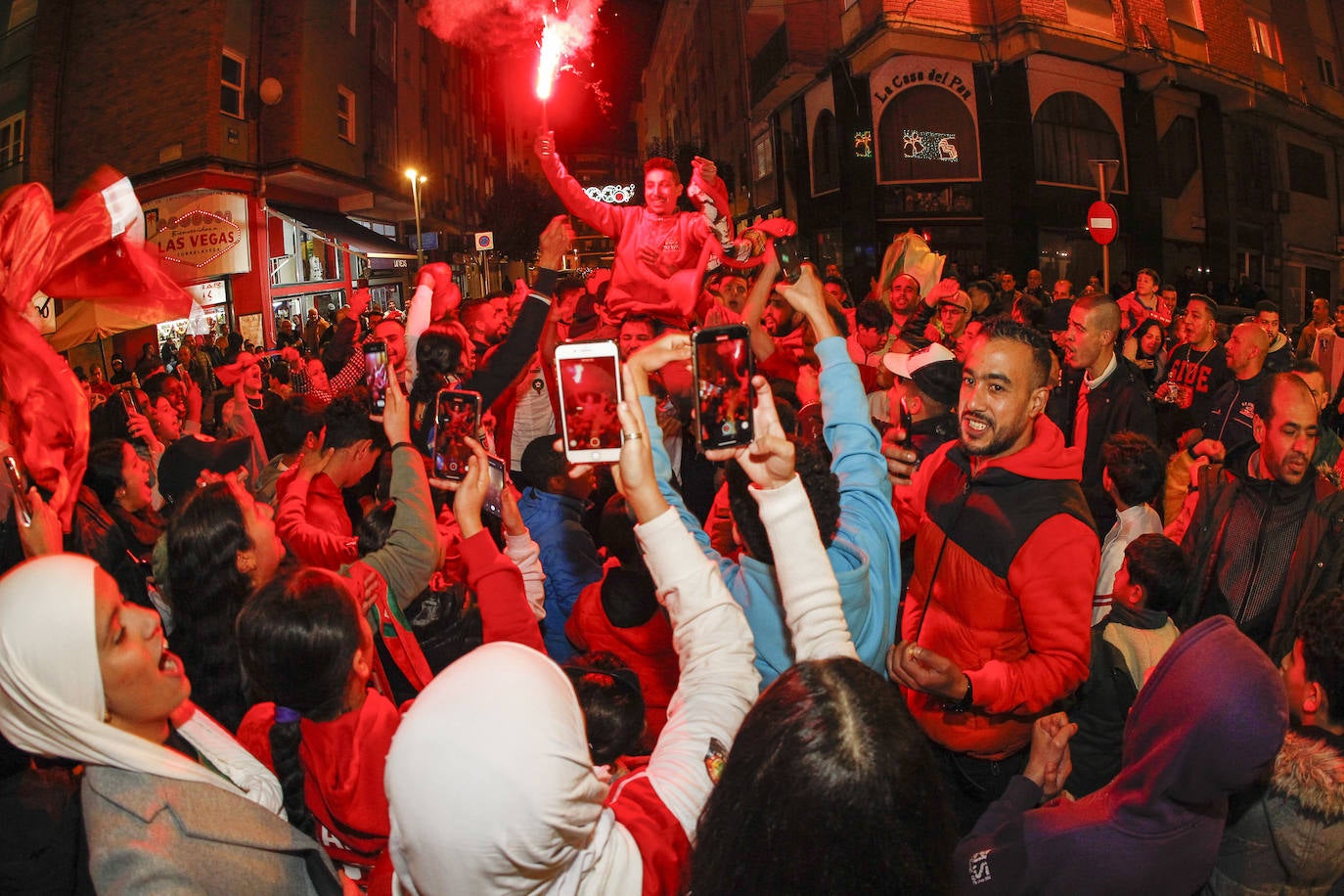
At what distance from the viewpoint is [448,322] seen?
568 cm

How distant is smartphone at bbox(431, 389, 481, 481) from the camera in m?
3.11

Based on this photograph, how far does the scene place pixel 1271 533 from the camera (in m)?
3.86

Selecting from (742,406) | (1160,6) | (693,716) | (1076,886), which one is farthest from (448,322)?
(1160,6)

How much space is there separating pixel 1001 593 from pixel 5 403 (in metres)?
3.68

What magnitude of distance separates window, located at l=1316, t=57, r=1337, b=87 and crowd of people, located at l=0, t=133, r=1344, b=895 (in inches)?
1332

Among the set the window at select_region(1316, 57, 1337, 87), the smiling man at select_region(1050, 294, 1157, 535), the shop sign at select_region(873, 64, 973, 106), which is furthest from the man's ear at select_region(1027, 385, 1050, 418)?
the window at select_region(1316, 57, 1337, 87)

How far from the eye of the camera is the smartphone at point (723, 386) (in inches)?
84.6

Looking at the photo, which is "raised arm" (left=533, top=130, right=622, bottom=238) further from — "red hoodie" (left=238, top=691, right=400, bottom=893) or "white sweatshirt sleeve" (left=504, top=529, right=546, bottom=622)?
"red hoodie" (left=238, top=691, right=400, bottom=893)

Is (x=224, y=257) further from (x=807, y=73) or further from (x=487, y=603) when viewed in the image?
(x=487, y=603)

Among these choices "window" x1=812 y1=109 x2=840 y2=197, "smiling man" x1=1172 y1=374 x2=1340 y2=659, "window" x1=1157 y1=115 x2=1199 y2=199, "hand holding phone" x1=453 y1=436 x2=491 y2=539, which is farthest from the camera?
"window" x1=1157 y1=115 x2=1199 y2=199

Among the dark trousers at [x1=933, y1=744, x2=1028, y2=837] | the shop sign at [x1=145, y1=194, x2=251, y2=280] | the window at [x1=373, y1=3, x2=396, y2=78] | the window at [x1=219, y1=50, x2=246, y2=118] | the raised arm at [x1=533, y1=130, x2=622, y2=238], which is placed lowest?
the dark trousers at [x1=933, y1=744, x2=1028, y2=837]

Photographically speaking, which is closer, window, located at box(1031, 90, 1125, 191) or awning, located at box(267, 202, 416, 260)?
window, located at box(1031, 90, 1125, 191)

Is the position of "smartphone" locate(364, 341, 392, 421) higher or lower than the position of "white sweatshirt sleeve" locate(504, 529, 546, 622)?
higher

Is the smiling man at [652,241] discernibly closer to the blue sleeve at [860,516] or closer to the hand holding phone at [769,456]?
the blue sleeve at [860,516]
